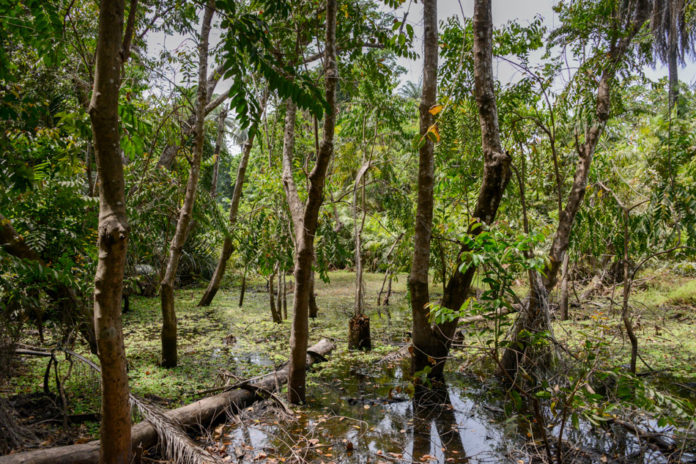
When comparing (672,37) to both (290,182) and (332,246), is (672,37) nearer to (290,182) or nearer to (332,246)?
(290,182)

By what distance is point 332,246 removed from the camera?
713 centimetres

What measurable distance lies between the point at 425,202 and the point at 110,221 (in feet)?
10.8

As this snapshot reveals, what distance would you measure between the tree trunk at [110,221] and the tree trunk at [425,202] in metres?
3.14

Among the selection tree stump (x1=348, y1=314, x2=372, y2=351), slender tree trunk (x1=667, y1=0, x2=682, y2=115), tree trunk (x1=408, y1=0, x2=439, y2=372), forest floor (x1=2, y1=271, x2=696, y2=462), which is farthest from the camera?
tree stump (x1=348, y1=314, x2=372, y2=351)

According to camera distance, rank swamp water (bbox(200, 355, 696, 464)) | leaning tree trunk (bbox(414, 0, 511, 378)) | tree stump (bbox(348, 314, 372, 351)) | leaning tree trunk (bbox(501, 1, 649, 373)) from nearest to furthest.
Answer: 1. swamp water (bbox(200, 355, 696, 464))
2. leaning tree trunk (bbox(414, 0, 511, 378))
3. leaning tree trunk (bbox(501, 1, 649, 373))
4. tree stump (bbox(348, 314, 372, 351))

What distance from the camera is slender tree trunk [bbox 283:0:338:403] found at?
3.53 metres

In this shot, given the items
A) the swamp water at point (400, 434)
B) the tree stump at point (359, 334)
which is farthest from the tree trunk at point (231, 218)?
the swamp water at point (400, 434)

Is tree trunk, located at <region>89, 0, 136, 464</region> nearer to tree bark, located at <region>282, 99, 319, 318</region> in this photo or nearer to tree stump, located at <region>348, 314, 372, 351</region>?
tree bark, located at <region>282, 99, 319, 318</region>

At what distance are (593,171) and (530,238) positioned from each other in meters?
3.88

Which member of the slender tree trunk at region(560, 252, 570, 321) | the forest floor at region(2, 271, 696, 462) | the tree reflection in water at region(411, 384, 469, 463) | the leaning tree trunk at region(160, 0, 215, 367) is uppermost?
the leaning tree trunk at region(160, 0, 215, 367)

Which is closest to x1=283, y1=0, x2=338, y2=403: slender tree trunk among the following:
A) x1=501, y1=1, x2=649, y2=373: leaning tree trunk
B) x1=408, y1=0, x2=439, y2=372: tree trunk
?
x1=408, y1=0, x2=439, y2=372: tree trunk

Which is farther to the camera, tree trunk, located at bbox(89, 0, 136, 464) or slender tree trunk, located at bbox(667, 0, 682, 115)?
slender tree trunk, located at bbox(667, 0, 682, 115)

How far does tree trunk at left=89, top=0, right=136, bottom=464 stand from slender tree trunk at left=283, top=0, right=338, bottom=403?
71.3 inches

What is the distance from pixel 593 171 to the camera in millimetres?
5633
